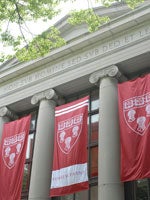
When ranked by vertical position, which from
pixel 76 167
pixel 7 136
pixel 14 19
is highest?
pixel 14 19

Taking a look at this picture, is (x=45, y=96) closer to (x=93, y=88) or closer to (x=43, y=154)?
(x=93, y=88)

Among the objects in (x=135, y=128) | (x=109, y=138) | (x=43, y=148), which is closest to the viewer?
(x=135, y=128)

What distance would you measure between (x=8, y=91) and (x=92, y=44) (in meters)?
6.36

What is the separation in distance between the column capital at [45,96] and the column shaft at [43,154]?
0.21m

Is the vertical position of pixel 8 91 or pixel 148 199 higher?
pixel 8 91

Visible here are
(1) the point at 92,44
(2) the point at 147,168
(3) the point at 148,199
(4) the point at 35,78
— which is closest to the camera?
(2) the point at 147,168

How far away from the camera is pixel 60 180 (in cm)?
1491

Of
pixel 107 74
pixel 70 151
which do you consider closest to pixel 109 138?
pixel 70 151

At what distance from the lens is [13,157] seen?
58.4 ft

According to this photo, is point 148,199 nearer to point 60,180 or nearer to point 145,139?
point 145,139

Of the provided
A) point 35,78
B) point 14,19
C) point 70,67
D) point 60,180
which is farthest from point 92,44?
point 60,180

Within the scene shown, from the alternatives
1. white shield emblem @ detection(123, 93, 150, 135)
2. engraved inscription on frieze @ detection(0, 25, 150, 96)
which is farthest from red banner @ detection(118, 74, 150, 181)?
engraved inscription on frieze @ detection(0, 25, 150, 96)

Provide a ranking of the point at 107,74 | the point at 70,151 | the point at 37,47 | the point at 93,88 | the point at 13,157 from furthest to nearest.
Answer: the point at 93,88 → the point at 13,157 → the point at 107,74 → the point at 70,151 → the point at 37,47

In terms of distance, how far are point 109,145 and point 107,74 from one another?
3.70 meters
